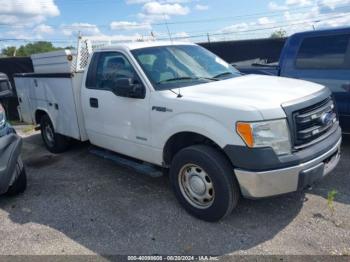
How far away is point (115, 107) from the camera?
4762 mm

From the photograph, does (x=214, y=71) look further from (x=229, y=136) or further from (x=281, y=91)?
(x=229, y=136)

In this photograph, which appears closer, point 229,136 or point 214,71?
point 229,136

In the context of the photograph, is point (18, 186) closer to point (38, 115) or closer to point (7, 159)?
point (7, 159)

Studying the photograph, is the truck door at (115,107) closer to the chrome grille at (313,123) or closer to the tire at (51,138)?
the tire at (51,138)

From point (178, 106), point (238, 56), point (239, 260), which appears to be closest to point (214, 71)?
point (178, 106)

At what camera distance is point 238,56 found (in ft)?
38.5

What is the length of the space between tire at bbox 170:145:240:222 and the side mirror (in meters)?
0.89

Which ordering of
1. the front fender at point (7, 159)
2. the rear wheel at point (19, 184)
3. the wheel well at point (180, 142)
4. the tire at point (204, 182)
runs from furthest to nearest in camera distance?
the rear wheel at point (19, 184) < the front fender at point (7, 159) < the wheel well at point (180, 142) < the tire at point (204, 182)

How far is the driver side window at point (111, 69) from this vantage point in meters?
4.64

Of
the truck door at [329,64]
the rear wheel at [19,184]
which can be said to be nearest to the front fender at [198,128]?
the rear wheel at [19,184]

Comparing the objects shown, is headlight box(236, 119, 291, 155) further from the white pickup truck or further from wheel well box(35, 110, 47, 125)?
wheel well box(35, 110, 47, 125)

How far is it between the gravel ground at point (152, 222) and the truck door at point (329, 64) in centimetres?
95

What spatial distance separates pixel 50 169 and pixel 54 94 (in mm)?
1211

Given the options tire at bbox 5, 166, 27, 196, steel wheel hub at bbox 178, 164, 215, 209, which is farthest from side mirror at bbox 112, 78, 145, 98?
tire at bbox 5, 166, 27, 196
